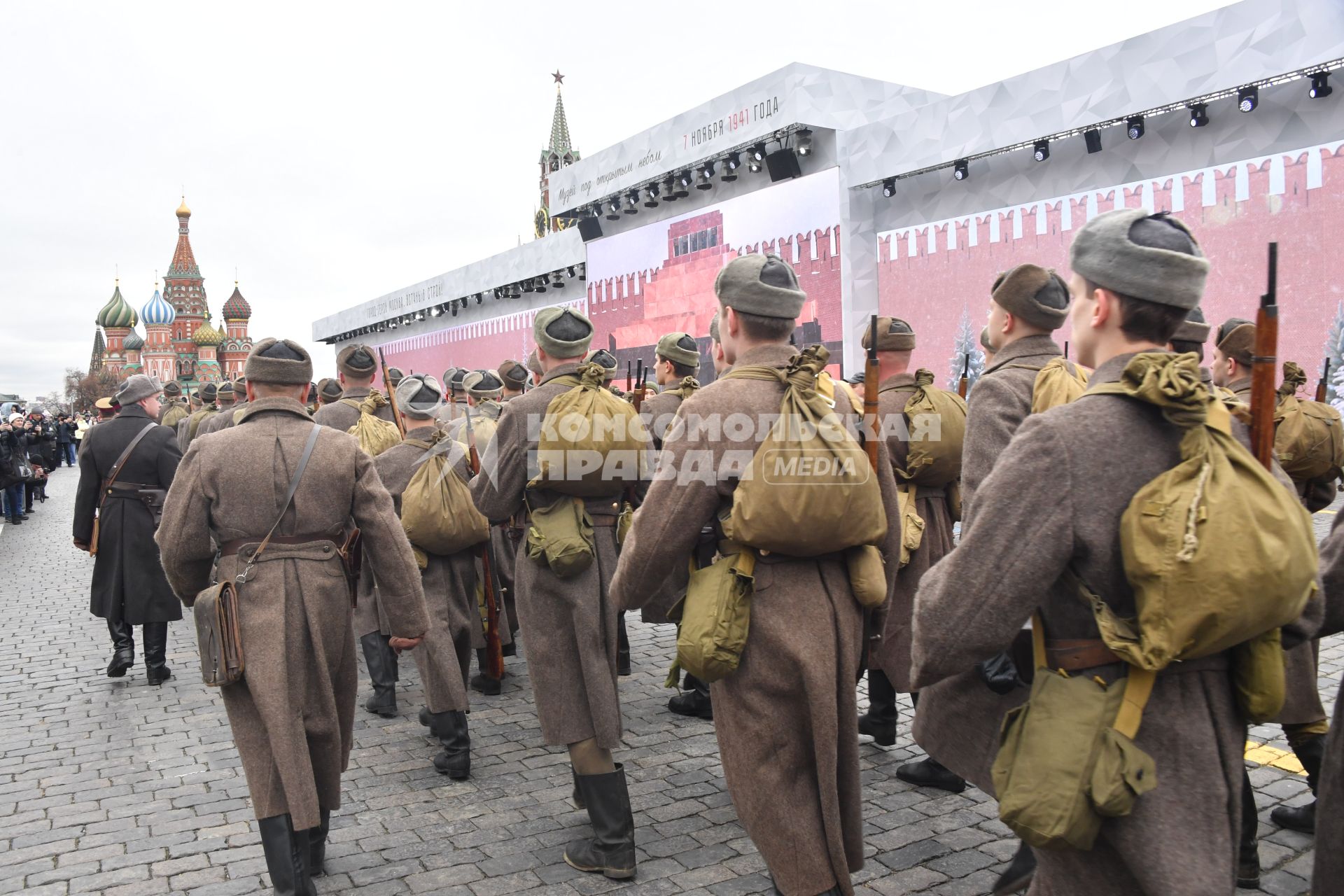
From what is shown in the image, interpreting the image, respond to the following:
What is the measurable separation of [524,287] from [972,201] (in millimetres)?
18161

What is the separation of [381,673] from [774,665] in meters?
3.77

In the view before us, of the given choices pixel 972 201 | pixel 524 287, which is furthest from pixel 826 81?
pixel 524 287

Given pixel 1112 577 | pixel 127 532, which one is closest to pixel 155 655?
pixel 127 532

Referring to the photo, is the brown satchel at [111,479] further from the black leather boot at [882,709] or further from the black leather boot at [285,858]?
the black leather boot at [882,709]

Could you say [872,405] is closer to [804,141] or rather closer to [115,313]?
[804,141]

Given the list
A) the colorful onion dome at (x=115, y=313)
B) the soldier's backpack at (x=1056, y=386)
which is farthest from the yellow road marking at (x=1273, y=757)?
the colorful onion dome at (x=115, y=313)

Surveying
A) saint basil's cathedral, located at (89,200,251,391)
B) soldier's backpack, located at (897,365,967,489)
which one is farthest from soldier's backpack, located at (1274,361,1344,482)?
saint basil's cathedral, located at (89,200,251,391)

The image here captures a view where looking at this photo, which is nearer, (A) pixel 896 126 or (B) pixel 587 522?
(B) pixel 587 522

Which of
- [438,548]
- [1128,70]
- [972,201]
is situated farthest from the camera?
[972,201]

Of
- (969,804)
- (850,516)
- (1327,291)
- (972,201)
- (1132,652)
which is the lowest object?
(969,804)

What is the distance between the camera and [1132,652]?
1840 millimetres

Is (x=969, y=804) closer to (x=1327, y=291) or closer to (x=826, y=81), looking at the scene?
(x=1327, y=291)

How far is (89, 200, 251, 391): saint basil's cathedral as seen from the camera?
79.7 m

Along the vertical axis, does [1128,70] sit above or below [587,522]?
above
